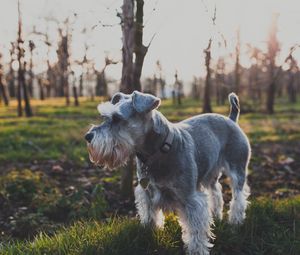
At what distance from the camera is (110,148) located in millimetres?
4695

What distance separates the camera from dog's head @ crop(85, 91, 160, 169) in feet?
15.2

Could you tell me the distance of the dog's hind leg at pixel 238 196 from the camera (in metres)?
5.99

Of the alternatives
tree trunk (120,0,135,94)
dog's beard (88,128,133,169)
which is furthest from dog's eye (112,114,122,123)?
tree trunk (120,0,135,94)

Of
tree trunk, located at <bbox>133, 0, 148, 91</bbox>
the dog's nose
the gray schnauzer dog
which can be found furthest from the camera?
tree trunk, located at <bbox>133, 0, 148, 91</bbox>

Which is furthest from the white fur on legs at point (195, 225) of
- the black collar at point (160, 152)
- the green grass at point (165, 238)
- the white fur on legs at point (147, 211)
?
the black collar at point (160, 152)

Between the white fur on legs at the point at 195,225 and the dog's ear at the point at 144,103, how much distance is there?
1.15 metres

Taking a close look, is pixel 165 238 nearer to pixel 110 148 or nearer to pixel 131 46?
pixel 110 148

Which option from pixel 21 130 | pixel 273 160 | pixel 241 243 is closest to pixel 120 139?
pixel 241 243

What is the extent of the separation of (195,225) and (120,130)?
4.49 ft

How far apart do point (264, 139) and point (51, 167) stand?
794 centimetres

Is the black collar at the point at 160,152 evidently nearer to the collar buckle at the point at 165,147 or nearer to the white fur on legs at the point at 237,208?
the collar buckle at the point at 165,147

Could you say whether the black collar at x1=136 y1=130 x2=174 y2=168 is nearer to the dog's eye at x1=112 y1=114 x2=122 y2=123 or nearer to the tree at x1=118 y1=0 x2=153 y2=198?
the dog's eye at x1=112 y1=114 x2=122 y2=123

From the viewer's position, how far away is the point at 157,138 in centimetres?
488

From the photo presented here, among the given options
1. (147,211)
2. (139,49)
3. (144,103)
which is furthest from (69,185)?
(144,103)
